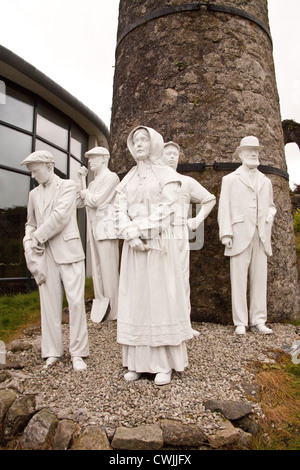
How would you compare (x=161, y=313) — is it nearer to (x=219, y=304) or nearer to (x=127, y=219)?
(x=127, y=219)

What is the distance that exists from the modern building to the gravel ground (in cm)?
459

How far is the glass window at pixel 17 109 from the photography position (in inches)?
345

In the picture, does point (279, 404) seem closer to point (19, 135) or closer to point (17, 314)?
point (17, 314)

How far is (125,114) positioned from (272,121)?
2557 millimetres

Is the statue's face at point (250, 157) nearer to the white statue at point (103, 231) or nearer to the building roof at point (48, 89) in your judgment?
the white statue at point (103, 231)

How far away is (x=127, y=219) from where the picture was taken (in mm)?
3439

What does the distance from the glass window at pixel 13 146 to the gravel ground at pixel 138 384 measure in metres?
5.49

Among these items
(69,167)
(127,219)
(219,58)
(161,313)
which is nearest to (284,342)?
(161,313)

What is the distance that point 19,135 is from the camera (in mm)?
9031

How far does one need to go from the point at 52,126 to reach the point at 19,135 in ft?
4.51

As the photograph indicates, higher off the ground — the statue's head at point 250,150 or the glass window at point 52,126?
the glass window at point 52,126

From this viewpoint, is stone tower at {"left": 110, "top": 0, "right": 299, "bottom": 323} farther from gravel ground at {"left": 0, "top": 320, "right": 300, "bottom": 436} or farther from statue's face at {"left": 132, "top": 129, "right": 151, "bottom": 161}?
statue's face at {"left": 132, "top": 129, "right": 151, "bottom": 161}

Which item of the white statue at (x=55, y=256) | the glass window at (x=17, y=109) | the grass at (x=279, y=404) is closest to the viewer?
the grass at (x=279, y=404)
